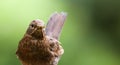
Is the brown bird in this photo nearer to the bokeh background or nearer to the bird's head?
the bird's head

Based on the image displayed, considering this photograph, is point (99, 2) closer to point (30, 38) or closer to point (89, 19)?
point (89, 19)

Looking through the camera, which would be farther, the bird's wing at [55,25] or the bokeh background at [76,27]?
the bokeh background at [76,27]

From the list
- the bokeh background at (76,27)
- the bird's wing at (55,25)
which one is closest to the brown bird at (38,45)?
the bird's wing at (55,25)

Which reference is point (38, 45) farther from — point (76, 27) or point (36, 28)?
point (76, 27)

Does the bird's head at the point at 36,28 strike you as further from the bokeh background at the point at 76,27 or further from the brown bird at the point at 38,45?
the bokeh background at the point at 76,27

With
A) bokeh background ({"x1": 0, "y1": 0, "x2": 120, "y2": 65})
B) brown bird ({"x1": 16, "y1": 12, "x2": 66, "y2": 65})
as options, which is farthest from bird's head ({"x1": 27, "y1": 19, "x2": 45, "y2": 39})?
bokeh background ({"x1": 0, "y1": 0, "x2": 120, "y2": 65})

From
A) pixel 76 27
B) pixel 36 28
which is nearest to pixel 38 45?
pixel 36 28

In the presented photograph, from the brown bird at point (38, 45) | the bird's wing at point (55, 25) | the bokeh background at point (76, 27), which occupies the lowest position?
the brown bird at point (38, 45)
